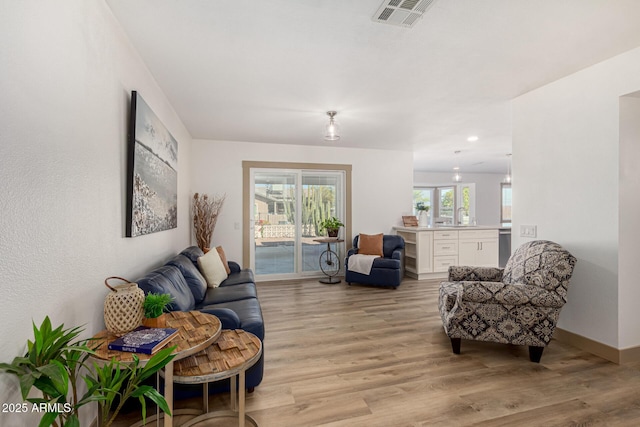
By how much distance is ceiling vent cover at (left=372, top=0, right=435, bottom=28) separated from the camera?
1859 millimetres

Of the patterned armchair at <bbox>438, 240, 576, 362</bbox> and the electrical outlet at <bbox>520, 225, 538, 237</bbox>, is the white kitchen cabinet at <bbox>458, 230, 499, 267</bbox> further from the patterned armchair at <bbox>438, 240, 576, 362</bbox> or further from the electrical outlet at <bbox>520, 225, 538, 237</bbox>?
the patterned armchair at <bbox>438, 240, 576, 362</bbox>

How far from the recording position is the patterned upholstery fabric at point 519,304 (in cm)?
253

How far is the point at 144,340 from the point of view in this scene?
1477 millimetres

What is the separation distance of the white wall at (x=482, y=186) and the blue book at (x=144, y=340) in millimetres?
8996

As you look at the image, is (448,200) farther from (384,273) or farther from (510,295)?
(510,295)

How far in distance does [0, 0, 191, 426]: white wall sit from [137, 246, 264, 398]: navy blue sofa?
276 mm

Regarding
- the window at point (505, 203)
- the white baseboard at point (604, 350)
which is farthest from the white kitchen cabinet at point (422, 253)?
the window at point (505, 203)

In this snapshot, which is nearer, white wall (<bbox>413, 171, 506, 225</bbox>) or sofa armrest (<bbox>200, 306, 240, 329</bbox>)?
sofa armrest (<bbox>200, 306, 240, 329</bbox>)

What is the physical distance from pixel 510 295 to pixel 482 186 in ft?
27.1

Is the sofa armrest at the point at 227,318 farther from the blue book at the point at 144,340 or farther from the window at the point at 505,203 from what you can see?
the window at the point at 505,203

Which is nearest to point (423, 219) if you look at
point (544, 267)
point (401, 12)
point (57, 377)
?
point (544, 267)

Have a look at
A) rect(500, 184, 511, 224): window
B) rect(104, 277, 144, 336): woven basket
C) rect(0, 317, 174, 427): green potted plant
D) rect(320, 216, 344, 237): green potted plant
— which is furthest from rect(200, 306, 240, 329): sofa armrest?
rect(500, 184, 511, 224): window

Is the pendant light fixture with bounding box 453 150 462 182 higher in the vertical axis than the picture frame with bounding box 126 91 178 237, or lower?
higher

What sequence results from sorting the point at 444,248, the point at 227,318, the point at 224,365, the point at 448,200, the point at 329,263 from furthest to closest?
the point at 448,200 < the point at 329,263 < the point at 444,248 < the point at 227,318 < the point at 224,365
